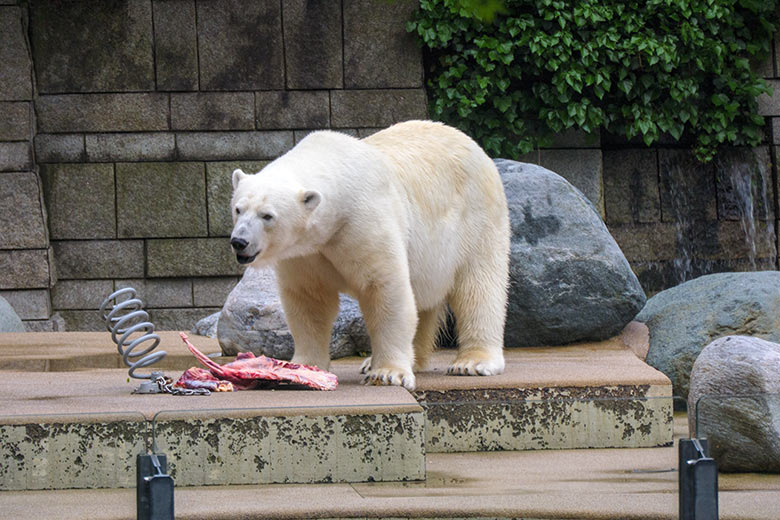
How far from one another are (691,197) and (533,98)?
1587mm

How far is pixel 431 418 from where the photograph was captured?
8.52 ft

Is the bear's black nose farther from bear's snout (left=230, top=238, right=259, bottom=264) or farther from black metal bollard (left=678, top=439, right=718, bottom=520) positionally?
black metal bollard (left=678, top=439, right=718, bottom=520)

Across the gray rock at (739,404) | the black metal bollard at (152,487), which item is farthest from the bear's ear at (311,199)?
the black metal bollard at (152,487)

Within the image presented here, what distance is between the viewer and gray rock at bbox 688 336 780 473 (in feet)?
7.56

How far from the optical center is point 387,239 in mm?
4277

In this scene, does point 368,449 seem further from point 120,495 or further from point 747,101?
point 747,101

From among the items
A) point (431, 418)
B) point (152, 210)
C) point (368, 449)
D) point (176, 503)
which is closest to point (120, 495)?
point (176, 503)

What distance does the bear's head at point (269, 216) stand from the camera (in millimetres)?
3949

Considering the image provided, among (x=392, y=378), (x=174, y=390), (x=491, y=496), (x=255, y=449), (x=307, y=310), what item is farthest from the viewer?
(x=307, y=310)

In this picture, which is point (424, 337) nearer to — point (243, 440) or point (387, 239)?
point (387, 239)

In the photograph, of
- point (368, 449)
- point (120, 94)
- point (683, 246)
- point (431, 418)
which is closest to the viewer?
point (431, 418)

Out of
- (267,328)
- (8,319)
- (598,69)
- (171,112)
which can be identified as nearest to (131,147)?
(171,112)

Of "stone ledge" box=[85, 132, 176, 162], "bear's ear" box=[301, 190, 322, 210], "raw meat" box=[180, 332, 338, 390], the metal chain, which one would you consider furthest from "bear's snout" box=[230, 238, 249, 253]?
"stone ledge" box=[85, 132, 176, 162]

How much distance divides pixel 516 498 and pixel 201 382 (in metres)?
2.03
